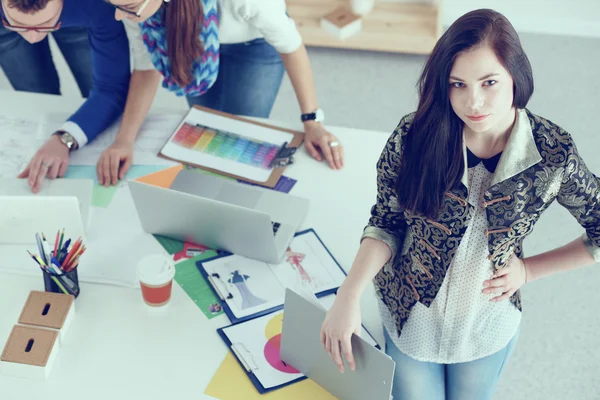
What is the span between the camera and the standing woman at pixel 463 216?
1.25 meters

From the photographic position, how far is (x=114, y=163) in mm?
Answer: 1800

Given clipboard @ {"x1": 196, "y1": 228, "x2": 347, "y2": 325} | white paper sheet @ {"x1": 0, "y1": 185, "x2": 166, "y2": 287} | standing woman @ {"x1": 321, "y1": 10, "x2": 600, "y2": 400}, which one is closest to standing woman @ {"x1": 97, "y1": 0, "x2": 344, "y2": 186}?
white paper sheet @ {"x1": 0, "y1": 185, "x2": 166, "y2": 287}

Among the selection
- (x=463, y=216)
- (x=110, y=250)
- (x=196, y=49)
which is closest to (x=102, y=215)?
(x=110, y=250)

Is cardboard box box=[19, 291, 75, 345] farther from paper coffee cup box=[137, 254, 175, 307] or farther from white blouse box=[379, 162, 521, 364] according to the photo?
white blouse box=[379, 162, 521, 364]

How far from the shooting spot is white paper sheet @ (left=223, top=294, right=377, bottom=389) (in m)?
1.41

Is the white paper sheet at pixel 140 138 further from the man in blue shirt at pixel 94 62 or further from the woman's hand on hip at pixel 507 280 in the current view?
the woman's hand on hip at pixel 507 280

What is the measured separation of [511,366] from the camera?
2338 mm

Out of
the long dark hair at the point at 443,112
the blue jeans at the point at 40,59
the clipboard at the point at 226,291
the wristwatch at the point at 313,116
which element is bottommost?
the blue jeans at the point at 40,59

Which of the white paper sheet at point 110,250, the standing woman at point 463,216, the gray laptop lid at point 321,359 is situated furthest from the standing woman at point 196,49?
the gray laptop lid at point 321,359

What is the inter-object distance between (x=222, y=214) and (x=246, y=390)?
1.17 feet

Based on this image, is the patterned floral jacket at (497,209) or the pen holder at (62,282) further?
the pen holder at (62,282)

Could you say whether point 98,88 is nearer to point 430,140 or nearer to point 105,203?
point 105,203

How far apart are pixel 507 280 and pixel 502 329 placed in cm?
13

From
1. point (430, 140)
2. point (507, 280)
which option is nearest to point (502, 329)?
point (507, 280)
